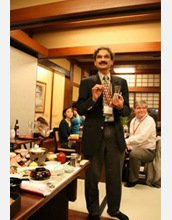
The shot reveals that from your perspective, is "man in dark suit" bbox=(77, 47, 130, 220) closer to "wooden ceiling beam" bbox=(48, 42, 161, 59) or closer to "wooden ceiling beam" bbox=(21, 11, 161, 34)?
"wooden ceiling beam" bbox=(21, 11, 161, 34)

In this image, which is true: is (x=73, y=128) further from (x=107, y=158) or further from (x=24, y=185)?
(x=24, y=185)

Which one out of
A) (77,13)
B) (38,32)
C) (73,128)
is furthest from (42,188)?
(38,32)

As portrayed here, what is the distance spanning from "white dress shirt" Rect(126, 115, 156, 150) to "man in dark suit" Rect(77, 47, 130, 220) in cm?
120

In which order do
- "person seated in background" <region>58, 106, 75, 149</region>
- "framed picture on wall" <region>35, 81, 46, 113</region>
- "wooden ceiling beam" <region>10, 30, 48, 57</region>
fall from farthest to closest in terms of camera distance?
"framed picture on wall" <region>35, 81, 46, 113</region>, "person seated in background" <region>58, 106, 75, 149</region>, "wooden ceiling beam" <region>10, 30, 48, 57</region>

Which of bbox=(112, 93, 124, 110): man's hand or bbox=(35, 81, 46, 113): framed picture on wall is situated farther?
bbox=(35, 81, 46, 113): framed picture on wall

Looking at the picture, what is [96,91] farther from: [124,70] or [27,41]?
[124,70]

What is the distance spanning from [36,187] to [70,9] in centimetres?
218

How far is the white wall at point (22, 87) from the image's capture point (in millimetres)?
3736

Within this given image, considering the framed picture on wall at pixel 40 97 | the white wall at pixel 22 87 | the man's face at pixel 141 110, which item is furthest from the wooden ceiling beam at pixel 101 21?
the man's face at pixel 141 110

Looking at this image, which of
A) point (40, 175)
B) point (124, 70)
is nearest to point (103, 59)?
point (40, 175)

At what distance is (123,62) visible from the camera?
261 inches

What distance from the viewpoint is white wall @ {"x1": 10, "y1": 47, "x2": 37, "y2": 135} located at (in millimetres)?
3736

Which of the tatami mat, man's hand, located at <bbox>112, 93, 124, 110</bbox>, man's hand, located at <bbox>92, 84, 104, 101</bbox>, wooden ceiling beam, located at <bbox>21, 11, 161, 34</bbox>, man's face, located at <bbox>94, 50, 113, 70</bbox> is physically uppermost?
wooden ceiling beam, located at <bbox>21, 11, 161, 34</bbox>

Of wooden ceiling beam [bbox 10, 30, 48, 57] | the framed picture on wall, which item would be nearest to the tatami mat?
wooden ceiling beam [bbox 10, 30, 48, 57]
